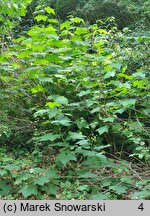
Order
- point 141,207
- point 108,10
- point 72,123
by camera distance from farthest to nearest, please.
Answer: point 108,10, point 72,123, point 141,207

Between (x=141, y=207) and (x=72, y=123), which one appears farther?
(x=72, y=123)

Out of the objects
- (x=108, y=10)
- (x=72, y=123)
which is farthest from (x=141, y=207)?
(x=108, y=10)

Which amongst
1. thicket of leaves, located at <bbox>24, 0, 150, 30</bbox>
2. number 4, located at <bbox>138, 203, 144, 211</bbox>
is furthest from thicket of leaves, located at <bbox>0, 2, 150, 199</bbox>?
thicket of leaves, located at <bbox>24, 0, 150, 30</bbox>

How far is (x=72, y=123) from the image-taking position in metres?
3.88

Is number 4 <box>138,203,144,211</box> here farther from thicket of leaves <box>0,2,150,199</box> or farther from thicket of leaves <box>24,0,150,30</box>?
thicket of leaves <box>24,0,150,30</box>

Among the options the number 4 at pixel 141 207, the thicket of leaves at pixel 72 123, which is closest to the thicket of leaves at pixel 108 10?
the thicket of leaves at pixel 72 123

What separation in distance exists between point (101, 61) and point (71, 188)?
1598 mm

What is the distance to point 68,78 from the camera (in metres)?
4.10

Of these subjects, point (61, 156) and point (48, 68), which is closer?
point (61, 156)

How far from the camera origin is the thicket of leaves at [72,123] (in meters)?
3.18

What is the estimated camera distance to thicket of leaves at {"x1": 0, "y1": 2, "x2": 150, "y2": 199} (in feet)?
10.4

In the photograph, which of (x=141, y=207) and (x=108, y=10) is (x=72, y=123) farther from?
(x=108, y=10)

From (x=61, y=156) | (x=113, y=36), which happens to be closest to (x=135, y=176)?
(x=61, y=156)

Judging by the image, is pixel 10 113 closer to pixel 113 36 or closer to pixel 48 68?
pixel 48 68
